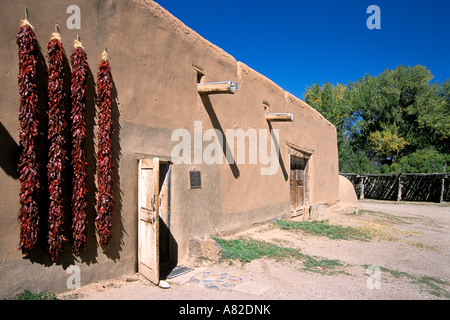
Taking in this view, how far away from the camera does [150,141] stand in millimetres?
5781

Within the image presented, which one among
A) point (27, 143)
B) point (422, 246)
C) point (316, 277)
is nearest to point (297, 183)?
point (422, 246)

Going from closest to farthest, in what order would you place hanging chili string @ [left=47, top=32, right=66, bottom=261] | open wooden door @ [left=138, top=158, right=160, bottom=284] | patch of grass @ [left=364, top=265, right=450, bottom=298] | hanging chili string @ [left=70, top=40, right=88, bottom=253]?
→ hanging chili string @ [left=47, top=32, right=66, bottom=261] → hanging chili string @ [left=70, top=40, right=88, bottom=253] → open wooden door @ [left=138, top=158, right=160, bottom=284] → patch of grass @ [left=364, top=265, right=450, bottom=298]

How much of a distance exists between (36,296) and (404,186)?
26.8 meters

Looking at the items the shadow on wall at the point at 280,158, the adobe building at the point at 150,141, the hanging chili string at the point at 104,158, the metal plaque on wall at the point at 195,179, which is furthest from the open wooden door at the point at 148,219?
the shadow on wall at the point at 280,158

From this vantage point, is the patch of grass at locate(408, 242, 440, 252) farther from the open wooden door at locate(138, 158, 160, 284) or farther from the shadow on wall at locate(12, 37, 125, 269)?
the shadow on wall at locate(12, 37, 125, 269)

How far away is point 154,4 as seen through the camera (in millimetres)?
5922

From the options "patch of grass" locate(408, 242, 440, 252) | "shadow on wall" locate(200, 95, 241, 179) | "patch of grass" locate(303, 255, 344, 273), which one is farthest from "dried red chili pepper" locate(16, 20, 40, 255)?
"patch of grass" locate(408, 242, 440, 252)

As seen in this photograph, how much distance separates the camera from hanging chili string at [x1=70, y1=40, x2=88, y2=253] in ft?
14.6

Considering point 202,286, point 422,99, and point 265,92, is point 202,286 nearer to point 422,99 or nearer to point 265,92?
point 265,92

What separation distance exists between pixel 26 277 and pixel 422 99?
1378 inches

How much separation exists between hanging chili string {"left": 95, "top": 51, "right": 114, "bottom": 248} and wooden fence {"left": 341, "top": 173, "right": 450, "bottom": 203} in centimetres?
2329

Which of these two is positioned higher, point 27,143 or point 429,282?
point 27,143

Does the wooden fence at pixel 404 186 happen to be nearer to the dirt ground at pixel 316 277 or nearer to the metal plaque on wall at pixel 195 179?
the dirt ground at pixel 316 277

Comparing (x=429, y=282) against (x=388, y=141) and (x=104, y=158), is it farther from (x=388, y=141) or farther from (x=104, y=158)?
(x=388, y=141)
